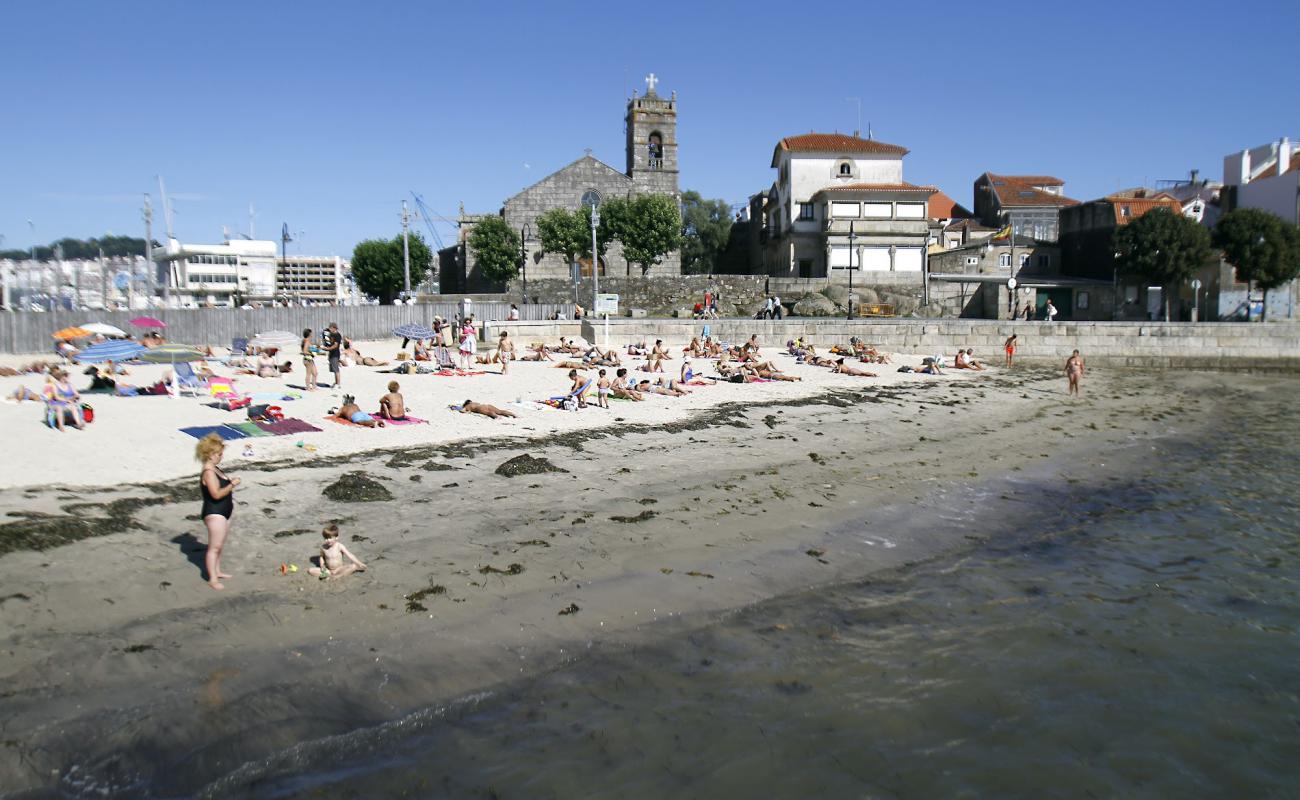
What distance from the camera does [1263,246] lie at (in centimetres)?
3850

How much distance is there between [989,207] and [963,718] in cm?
5900

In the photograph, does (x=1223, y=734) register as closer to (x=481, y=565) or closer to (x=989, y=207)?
(x=481, y=565)

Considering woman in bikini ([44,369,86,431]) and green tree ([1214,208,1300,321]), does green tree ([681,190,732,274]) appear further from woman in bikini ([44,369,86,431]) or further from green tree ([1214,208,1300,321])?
woman in bikini ([44,369,86,431])

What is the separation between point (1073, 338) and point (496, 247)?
32.5 m

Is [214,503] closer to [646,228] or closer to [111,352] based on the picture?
[111,352]

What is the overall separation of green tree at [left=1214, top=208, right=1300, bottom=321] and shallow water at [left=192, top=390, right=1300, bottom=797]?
37105mm

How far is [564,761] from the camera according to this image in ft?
16.9

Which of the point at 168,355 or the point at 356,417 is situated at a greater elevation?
the point at 168,355

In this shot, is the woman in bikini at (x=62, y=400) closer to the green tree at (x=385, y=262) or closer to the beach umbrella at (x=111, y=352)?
the beach umbrella at (x=111, y=352)

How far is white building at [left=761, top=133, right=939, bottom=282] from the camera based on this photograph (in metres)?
46.7

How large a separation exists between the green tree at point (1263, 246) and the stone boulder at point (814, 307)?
18330 mm

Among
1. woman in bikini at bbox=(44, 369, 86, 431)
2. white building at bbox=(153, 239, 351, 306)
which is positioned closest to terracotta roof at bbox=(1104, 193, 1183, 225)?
woman in bikini at bbox=(44, 369, 86, 431)

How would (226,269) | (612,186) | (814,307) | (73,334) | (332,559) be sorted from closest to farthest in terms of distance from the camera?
(332,559) → (73,334) → (814,307) → (612,186) → (226,269)

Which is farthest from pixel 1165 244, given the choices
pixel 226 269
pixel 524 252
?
pixel 226 269
